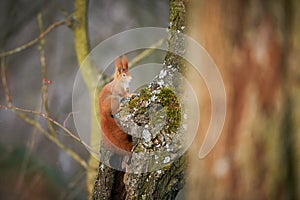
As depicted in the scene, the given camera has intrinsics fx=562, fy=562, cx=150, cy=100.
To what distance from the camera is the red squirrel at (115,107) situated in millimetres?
1522

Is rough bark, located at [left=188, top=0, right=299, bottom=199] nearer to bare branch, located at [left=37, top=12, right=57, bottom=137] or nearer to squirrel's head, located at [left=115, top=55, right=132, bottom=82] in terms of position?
squirrel's head, located at [left=115, top=55, right=132, bottom=82]

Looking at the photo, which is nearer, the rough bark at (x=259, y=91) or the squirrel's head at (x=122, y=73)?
the rough bark at (x=259, y=91)

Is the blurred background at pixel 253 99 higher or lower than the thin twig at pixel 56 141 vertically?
lower

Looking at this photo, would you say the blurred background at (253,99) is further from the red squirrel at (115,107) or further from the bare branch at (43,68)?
the bare branch at (43,68)

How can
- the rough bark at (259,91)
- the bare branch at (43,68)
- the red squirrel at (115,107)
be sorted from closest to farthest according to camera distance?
1. the rough bark at (259,91)
2. the red squirrel at (115,107)
3. the bare branch at (43,68)

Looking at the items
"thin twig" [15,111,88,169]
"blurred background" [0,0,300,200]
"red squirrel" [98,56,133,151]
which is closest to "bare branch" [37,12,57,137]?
"thin twig" [15,111,88,169]

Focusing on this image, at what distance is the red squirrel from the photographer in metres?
1.52

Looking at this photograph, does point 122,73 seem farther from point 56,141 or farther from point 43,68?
point 43,68

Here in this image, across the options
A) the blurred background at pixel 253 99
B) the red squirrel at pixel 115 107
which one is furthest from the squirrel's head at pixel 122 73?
the blurred background at pixel 253 99

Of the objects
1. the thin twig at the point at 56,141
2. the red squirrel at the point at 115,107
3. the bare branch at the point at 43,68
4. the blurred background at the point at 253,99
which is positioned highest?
the bare branch at the point at 43,68

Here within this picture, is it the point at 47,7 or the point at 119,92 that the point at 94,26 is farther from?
the point at 119,92

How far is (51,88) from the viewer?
8.71 ft

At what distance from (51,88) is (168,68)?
4.14 ft

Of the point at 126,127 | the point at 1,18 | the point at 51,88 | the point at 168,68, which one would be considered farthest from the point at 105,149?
the point at 1,18
